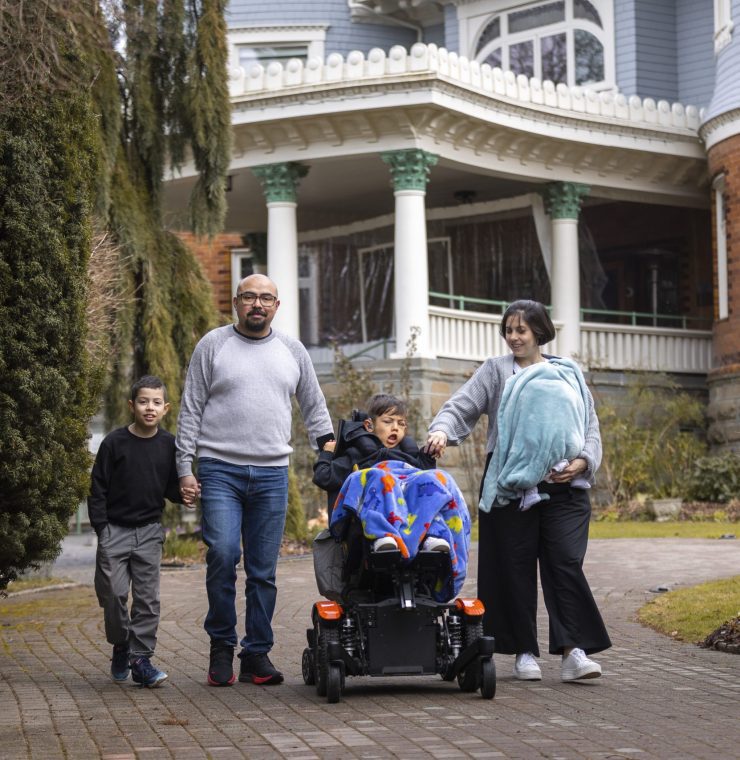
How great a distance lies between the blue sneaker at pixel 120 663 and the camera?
7.42 metres

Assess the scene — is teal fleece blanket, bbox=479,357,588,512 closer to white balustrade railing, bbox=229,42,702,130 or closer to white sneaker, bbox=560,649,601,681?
white sneaker, bbox=560,649,601,681

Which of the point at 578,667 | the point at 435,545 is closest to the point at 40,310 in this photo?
the point at 435,545

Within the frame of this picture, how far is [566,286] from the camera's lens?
21.9m

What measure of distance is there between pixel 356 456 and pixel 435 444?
0.39 meters

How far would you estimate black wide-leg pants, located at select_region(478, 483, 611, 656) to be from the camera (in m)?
7.11

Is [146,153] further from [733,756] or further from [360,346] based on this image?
[733,756]

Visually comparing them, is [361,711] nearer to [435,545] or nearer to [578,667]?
[435,545]

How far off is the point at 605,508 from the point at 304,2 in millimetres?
11295

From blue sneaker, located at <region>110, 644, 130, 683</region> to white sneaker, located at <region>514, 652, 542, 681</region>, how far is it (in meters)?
1.95

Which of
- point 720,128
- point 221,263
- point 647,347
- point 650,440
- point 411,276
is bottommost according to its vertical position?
point 650,440

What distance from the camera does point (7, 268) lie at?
7.36 m

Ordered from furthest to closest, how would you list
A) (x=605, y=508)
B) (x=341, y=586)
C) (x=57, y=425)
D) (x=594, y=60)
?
(x=594, y=60)
(x=605, y=508)
(x=57, y=425)
(x=341, y=586)

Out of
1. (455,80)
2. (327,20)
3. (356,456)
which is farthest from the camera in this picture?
(327,20)

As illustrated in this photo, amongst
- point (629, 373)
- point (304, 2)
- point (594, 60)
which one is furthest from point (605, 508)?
point (304, 2)
